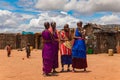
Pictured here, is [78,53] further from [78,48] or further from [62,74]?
[62,74]

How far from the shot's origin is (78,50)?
12539 millimetres

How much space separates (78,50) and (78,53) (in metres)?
0.13

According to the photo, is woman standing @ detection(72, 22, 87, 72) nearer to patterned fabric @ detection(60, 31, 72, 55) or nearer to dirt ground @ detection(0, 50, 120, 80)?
patterned fabric @ detection(60, 31, 72, 55)

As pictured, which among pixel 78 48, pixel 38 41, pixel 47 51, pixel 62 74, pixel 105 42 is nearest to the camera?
pixel 62 74

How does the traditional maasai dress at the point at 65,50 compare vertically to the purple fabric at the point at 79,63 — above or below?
above

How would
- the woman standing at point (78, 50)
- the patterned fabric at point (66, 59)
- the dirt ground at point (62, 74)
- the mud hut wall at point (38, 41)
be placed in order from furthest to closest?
the mud hut wall at point (38, 41)
the patterned fabric at point (66, 59)
the woman standing at point (78, 50)
the dirt ground at point (62, 74)

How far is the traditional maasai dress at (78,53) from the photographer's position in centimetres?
1252

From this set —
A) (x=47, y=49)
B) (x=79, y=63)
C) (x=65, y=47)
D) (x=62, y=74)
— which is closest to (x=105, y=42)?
(x=79, y=63)

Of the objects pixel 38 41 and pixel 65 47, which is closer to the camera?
Answer: pixel 65 47

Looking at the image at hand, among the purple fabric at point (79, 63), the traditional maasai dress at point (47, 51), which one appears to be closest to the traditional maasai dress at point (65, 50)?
the purple fabric at point (79, 63)

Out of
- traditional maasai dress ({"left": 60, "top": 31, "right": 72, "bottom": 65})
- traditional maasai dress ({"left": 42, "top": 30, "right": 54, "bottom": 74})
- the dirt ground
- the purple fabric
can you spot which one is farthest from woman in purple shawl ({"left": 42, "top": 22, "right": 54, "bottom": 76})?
the purple fabric

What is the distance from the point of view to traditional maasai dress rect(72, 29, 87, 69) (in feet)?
41.1

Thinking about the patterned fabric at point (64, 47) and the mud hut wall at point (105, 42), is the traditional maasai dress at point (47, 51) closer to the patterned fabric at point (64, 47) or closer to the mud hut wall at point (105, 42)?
the patterned fabric at point (64, 47)

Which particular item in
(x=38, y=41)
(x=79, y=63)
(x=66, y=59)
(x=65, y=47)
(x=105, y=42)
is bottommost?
(x=79, y=63)
